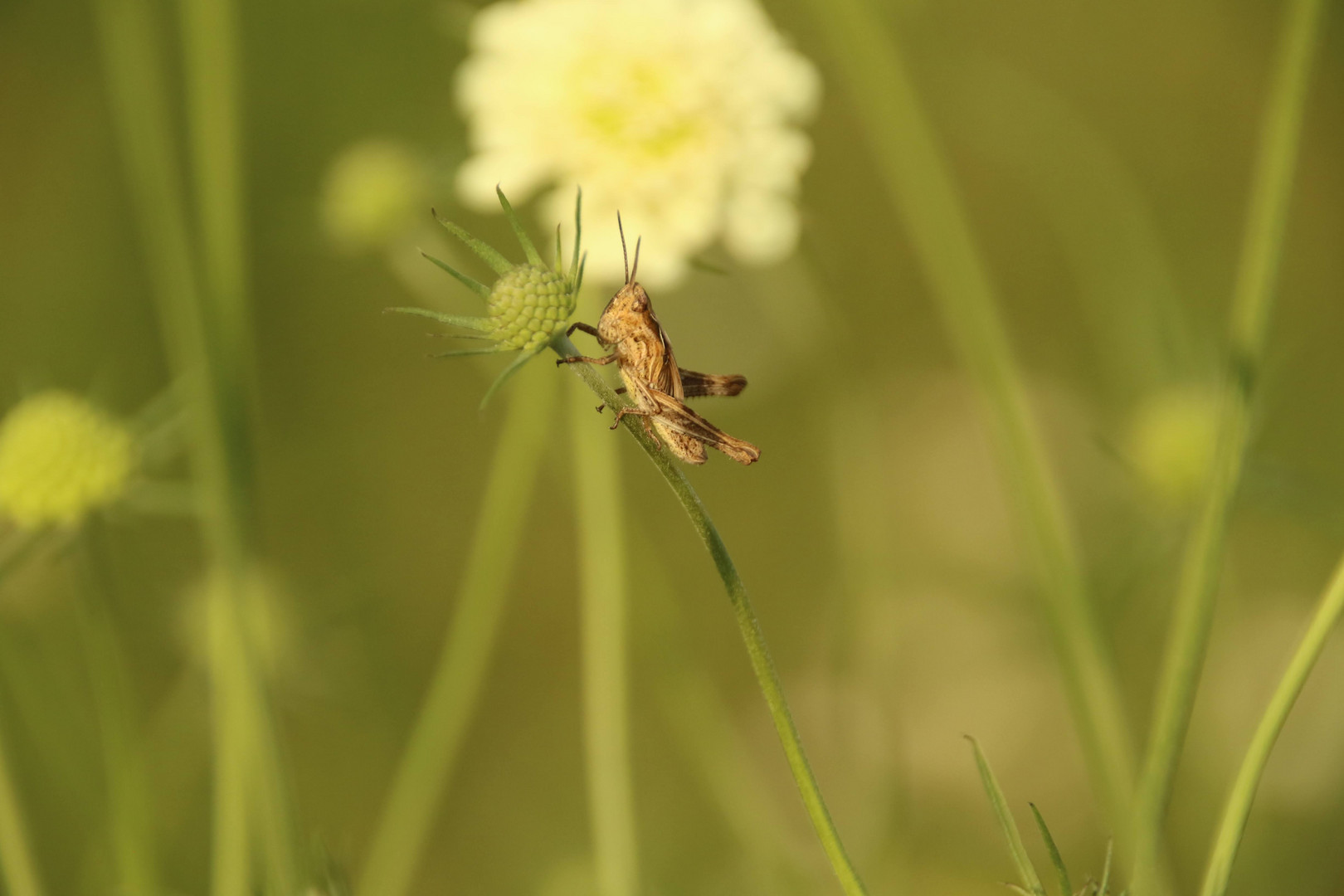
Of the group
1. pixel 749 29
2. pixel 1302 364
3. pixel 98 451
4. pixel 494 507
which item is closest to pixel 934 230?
pixel 749 29

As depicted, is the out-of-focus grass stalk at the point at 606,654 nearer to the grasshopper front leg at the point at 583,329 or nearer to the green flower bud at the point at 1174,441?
the grasshopper front leg at the point at 583,329

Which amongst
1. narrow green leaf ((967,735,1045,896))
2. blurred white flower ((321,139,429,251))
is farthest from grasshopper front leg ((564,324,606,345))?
blurred white flower ((321,139,429,251))

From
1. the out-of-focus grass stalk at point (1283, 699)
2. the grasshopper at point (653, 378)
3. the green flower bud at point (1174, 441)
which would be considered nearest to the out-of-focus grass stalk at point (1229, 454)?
the out-of-focus grass stalk at point (1283, 699)

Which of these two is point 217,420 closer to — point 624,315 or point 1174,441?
point 624,315

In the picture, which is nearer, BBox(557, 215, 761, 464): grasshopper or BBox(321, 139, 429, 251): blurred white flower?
BBox(557, 215, 761, 464): grasshopper

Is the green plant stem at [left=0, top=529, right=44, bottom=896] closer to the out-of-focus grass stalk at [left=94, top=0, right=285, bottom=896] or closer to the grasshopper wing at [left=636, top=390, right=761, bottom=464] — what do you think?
the out-of-focus grass stalk at [left=94, top=0, right=285, bottom=896]

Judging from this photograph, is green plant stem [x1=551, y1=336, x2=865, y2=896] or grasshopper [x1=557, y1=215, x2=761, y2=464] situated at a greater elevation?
grasshopper [x1=557, y1=215, x2=761, y2=464]

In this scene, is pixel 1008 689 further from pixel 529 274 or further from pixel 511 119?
pixel 529 274
